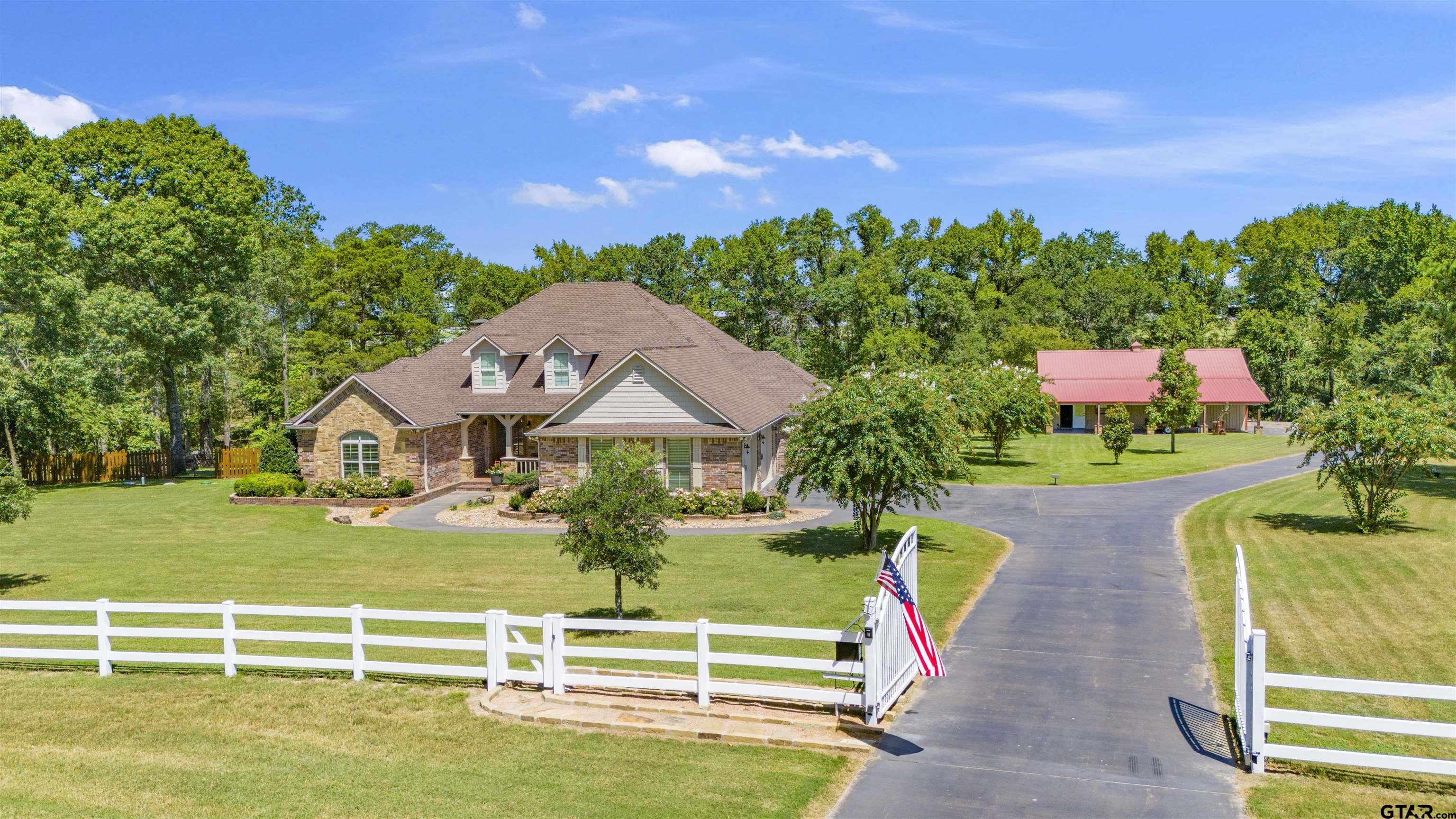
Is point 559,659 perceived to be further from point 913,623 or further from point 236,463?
point 236,463

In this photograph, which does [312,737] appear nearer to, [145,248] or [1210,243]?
[145,248]

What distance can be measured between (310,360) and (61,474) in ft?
52.2

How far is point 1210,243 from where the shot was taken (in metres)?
102

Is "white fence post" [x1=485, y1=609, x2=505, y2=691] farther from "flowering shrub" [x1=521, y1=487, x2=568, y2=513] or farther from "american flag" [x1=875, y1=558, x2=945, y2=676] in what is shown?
"flowering shrub" [x1=521, y1=487, x2=568, y2=513]

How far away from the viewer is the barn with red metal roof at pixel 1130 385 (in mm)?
66875

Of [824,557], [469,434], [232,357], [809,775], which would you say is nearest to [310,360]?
[232,357]

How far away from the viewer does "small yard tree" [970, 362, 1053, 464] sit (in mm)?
44562

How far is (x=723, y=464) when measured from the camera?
33562 millimetres

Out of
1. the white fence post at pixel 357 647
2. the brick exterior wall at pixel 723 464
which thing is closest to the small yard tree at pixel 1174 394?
the brick exterior wall at pixel 723 464

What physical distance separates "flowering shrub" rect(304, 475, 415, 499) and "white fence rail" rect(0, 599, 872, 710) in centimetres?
2073

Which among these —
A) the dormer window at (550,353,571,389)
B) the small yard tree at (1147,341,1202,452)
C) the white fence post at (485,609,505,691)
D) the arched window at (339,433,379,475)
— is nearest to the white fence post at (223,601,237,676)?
the white fence post at (485,609,505,691)

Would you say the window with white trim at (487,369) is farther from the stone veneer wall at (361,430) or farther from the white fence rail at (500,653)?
the white fence rail at (500,653)

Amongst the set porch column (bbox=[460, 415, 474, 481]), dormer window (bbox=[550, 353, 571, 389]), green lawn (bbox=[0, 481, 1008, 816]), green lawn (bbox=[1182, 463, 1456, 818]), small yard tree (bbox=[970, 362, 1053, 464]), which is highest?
dormer window (bbox=[550, 353, 571, 389])

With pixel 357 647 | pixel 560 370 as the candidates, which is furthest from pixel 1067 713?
pixel 560 370
